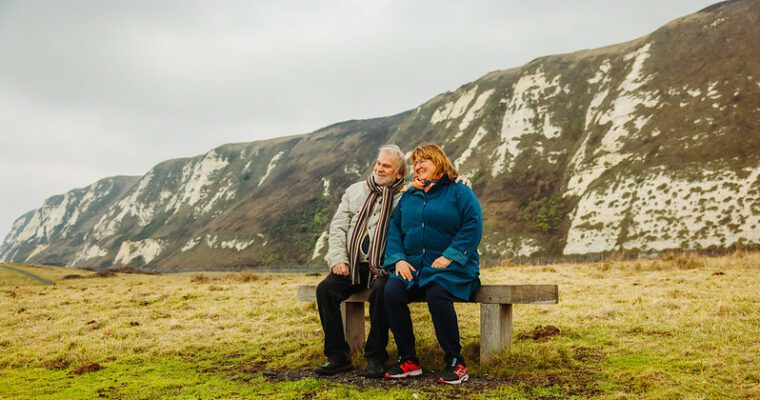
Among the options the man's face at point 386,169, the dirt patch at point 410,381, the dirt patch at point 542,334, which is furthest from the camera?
the dirt patch at point 542,334

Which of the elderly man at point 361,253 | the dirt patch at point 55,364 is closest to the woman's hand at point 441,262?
the elderly man at point 361,253

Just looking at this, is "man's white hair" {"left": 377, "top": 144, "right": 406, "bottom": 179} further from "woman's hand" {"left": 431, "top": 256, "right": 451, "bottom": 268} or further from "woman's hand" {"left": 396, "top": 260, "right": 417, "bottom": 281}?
"woman's hand" {"left": 431, "top": 256, "right": 451, "bottom": 268}

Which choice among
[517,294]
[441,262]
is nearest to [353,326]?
[441,262]

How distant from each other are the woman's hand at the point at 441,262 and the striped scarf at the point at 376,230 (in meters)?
0.80

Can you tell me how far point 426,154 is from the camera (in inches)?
241

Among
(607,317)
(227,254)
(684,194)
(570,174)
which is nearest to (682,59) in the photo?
(570,174)

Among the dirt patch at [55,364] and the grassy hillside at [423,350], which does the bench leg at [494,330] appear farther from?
the dirt patch at [55,364]

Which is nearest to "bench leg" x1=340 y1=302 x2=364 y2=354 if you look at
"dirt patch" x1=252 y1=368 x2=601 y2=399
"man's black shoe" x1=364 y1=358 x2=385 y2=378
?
"dirt patch" x1=252 y1=368 x2=601 y2=399

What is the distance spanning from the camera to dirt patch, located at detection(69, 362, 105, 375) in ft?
22.2

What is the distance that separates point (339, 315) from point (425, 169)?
2.19 metres

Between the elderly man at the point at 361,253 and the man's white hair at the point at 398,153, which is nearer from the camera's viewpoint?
the elderly man at the point at 361,253

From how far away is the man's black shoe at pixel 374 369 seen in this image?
5.67 meters

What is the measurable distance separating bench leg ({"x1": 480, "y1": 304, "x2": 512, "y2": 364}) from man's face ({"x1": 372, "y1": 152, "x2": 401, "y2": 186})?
78.8 inches

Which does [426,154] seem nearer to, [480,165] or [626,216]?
[626,216]
